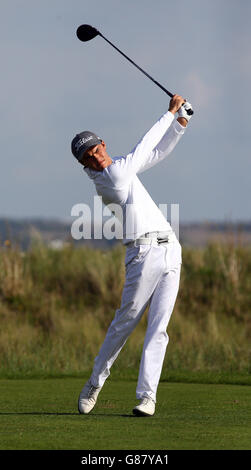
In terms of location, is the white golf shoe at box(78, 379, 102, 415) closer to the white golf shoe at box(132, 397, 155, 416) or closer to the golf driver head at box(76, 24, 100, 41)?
the white golf shoe at box(132, 397, 155, 416)

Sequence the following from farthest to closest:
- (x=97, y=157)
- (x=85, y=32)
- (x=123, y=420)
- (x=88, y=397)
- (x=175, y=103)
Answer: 1. (x=85, y=32)
2. (x=88, y=397)
3. (x=175, y=103)
4. (x=97, y=157)
5. (x=123, y=420)

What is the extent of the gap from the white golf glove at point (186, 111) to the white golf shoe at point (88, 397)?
7.29ft

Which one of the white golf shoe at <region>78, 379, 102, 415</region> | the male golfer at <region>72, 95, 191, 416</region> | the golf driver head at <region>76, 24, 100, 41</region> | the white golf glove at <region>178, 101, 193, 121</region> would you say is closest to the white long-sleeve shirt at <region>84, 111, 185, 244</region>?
the male golfer at <region>72, 95, 191, 416</region>

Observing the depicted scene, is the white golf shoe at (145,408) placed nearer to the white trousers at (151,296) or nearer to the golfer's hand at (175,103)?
the white trousers at (151,296)

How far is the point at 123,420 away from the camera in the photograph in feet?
24.3

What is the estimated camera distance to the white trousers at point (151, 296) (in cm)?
754

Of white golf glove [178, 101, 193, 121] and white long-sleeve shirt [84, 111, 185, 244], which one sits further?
white golf glove [178, 101, 193, 121]

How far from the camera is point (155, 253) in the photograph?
753cm

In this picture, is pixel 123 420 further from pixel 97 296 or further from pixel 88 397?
pixel 97 296

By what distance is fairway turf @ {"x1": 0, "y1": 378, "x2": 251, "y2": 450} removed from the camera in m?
6.29

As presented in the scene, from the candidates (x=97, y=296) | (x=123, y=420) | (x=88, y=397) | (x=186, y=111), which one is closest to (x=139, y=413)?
(x=123, y=420)

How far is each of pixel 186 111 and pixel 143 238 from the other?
3.57 feet
